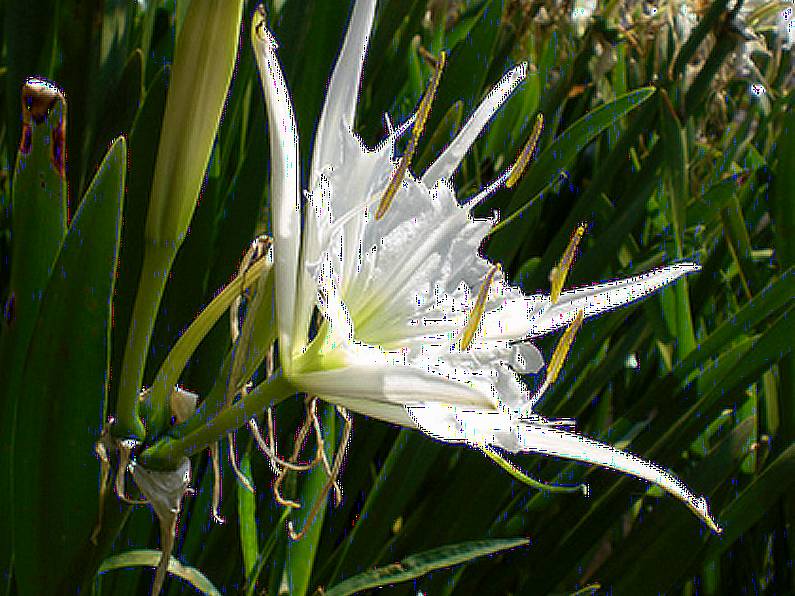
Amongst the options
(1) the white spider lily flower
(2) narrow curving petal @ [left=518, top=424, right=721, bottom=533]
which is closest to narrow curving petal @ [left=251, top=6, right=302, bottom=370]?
(1) the white spider lily flower

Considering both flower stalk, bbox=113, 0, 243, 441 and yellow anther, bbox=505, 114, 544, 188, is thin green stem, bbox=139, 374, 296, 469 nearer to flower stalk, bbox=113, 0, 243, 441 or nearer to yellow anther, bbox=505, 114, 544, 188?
flower stalk, bbox=113, 0, 243, 441

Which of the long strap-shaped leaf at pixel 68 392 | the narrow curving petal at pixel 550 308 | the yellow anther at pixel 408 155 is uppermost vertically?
the yellow anther at pixel 408 155

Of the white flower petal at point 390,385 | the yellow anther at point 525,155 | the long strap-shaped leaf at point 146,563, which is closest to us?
the white flower petal at point 390,385

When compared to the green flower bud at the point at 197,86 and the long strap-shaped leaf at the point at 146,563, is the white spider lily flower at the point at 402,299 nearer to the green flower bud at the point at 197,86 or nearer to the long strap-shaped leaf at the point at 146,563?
the green flower bud at the point at 197,86

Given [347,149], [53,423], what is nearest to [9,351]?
[53,423]

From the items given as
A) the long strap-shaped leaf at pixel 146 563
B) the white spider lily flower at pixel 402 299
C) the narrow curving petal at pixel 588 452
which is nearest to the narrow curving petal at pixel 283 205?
the white spider lily flower at pixel 402 299
